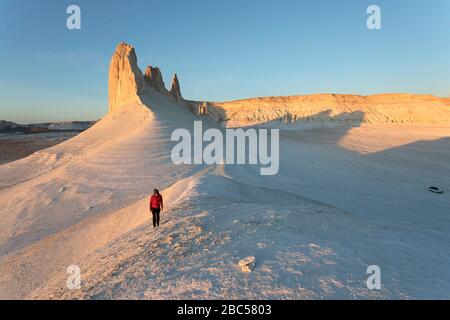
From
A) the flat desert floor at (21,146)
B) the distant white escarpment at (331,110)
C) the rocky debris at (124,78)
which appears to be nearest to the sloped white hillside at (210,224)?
the rocky debris at (124,78)

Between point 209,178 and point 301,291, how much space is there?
10.3m

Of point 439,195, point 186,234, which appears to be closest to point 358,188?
point 439,195

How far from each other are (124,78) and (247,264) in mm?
34597

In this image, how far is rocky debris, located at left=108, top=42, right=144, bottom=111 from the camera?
3481cm

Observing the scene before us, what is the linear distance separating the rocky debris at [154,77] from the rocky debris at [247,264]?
133ft

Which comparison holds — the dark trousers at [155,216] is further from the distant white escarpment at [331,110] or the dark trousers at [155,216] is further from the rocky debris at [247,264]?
the distant white escarpment at [331,110]

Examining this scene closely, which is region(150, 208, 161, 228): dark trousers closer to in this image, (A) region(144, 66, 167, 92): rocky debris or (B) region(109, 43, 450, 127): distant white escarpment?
(B) region(109, 43, 450, 127): distant white escarpment

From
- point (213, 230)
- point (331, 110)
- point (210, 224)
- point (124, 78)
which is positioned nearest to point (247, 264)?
point (213, 230)

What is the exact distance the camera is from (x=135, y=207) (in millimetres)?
13203

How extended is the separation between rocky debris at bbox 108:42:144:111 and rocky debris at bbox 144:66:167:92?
5.80 meters

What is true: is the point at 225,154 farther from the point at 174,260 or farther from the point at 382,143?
the point at 382,143

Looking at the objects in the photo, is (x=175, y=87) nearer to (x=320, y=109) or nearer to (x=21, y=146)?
(x=21, y=146)

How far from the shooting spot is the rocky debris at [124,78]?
114ft

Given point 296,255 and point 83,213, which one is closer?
point 296,255
